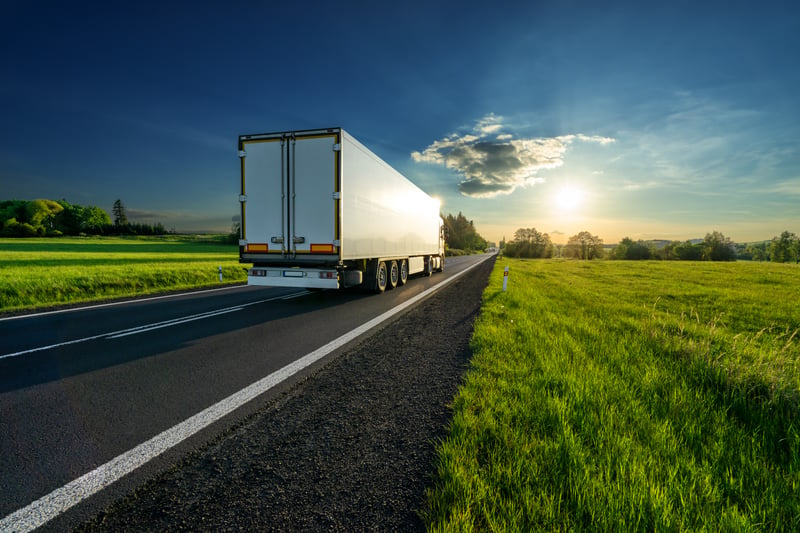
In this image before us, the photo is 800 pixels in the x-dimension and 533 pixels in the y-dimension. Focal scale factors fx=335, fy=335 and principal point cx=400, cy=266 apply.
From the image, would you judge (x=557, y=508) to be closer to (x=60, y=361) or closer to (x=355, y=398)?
(x=355, y=398)

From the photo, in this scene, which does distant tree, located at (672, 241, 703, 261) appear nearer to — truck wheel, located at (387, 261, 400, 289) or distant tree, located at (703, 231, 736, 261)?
distant tree, located at (703, 231, 736, 261)

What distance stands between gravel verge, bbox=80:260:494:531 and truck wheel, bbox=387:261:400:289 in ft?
27.5

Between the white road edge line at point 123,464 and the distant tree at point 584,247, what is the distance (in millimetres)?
113481

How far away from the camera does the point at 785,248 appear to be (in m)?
87.9

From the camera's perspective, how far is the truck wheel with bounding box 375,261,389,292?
36.2 ft

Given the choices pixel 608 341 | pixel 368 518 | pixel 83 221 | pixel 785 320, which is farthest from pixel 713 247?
pixel 83 221

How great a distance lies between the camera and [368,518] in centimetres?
177

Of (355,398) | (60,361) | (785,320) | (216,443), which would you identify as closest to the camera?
(216,443)

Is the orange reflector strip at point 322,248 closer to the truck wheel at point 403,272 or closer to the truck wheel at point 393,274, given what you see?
the truck wheel at point 393,274

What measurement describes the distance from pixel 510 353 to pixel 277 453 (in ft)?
10.6

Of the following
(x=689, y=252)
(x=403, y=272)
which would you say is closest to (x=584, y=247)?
(x=689, y=252)

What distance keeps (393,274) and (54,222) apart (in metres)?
117

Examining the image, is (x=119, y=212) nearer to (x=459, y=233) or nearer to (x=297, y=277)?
(x=459, y=233)

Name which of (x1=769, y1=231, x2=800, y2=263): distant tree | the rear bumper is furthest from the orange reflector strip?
(x1=769, y1=231, x2=800, y2=263): distant tree
